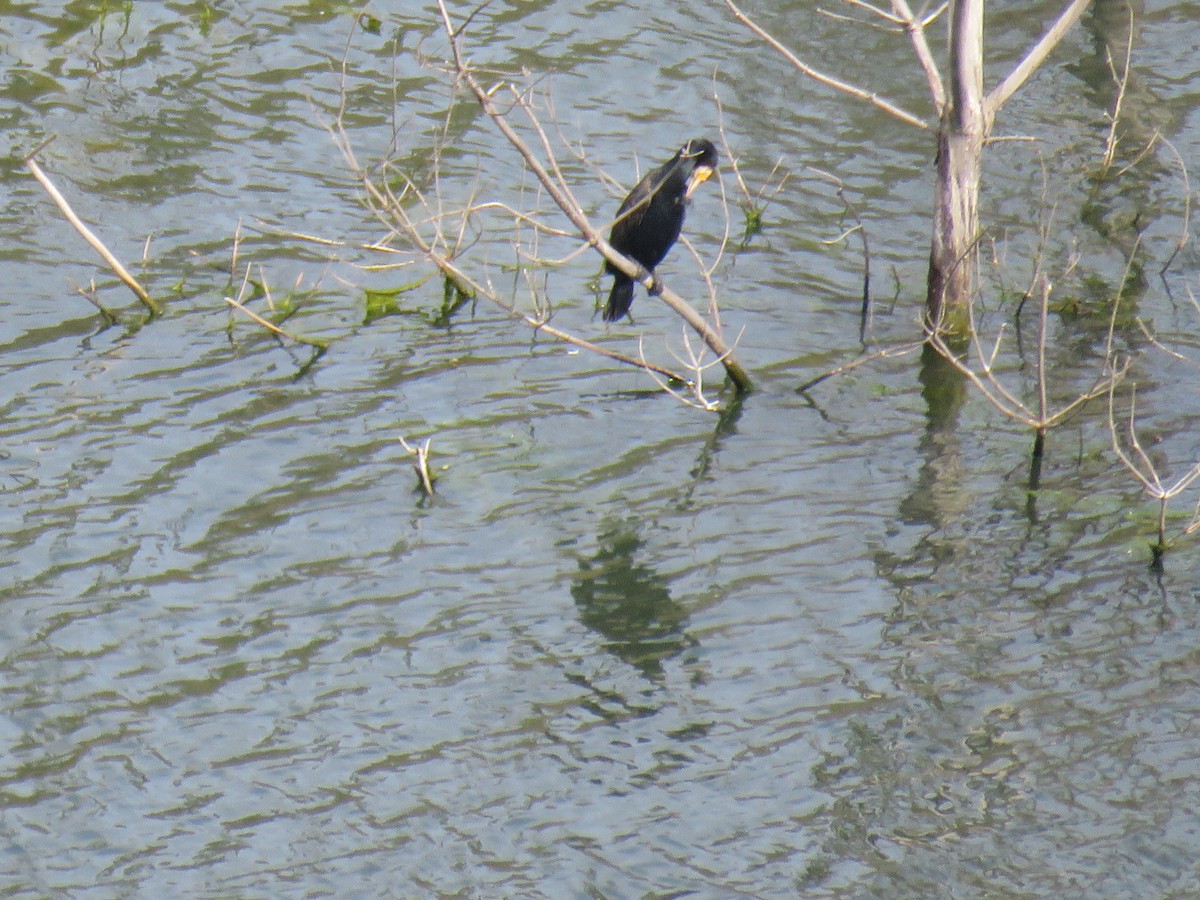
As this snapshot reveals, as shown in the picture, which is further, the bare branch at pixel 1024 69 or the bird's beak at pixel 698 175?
the bare branch at pixel 1024 69

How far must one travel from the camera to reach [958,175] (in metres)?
8.89

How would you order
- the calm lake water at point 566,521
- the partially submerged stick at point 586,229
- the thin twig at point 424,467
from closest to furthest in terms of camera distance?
the calm lake water at point 566,521, the partially submerged stick at point 586,229, the thin twig at point 424,467

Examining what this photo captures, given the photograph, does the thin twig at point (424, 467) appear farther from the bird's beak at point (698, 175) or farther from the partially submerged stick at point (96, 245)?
the partially submerged stick at point (96, 245)

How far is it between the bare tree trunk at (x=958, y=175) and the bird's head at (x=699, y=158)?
144 centimetres

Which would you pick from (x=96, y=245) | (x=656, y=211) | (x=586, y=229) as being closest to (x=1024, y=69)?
(x=656, y=211)

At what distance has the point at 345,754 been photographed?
6.31 m

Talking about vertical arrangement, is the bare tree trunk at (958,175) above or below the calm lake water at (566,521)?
above

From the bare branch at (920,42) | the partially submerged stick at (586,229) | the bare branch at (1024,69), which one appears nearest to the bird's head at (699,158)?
the partially submerged stick at (586,229)

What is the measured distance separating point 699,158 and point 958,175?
63.6 inches

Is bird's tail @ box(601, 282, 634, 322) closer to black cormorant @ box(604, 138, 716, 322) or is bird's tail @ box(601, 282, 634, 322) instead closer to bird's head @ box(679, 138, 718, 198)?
black cormorant @ box(604, 138, 716, 322)

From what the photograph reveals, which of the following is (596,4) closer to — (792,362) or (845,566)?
(792,362)

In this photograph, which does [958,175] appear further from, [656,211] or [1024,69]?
[656,211]

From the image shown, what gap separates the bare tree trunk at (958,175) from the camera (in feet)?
28.3

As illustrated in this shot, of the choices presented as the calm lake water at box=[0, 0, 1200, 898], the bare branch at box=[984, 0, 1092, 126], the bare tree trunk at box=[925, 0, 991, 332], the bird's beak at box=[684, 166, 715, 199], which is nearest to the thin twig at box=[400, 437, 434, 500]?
the calm lake water at box=[0, 0, 1200, 898]
